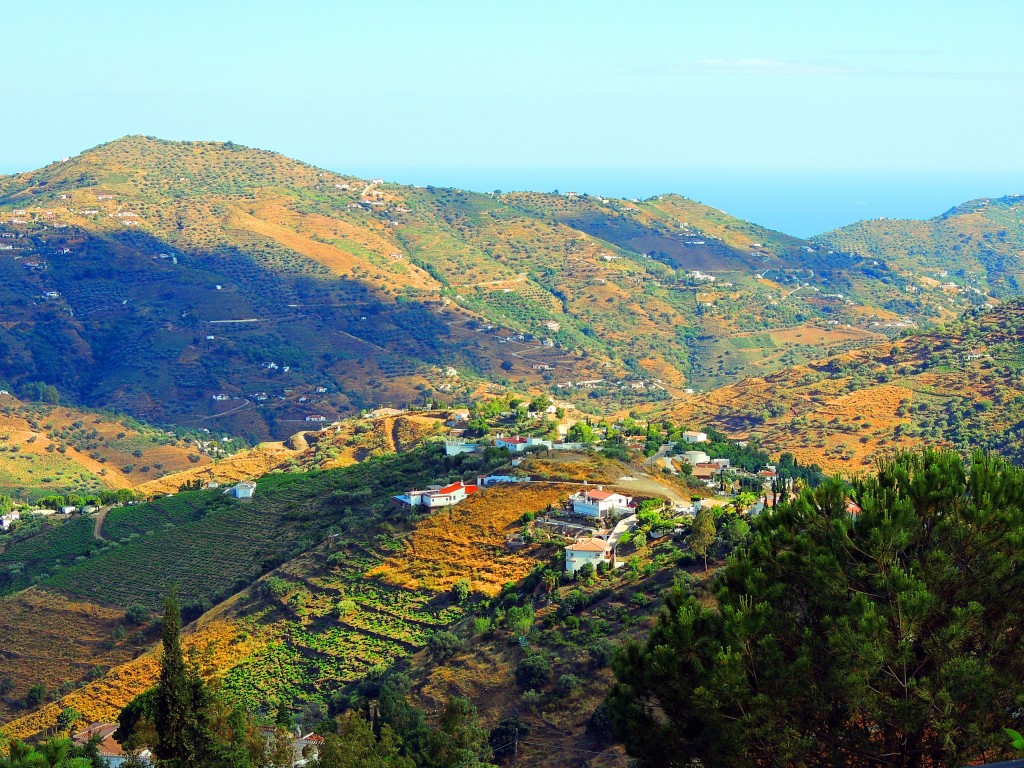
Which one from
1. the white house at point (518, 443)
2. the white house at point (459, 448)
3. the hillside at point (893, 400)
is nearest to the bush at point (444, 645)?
the white house at point (518, 443)

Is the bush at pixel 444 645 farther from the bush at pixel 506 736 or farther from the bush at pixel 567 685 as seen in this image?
the bush at pixel 506 736

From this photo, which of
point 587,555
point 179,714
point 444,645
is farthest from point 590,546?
point 179,714

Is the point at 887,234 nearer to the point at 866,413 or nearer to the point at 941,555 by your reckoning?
the point at 866,413

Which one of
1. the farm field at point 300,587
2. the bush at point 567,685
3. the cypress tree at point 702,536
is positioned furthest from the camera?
the farm field at point 300,587

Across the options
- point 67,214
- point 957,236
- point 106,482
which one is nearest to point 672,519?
point 106,482

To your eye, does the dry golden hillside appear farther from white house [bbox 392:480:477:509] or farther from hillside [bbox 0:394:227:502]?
white house [bbox 392:480:477:509]

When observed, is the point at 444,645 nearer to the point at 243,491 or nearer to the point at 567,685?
the point at 567,685
